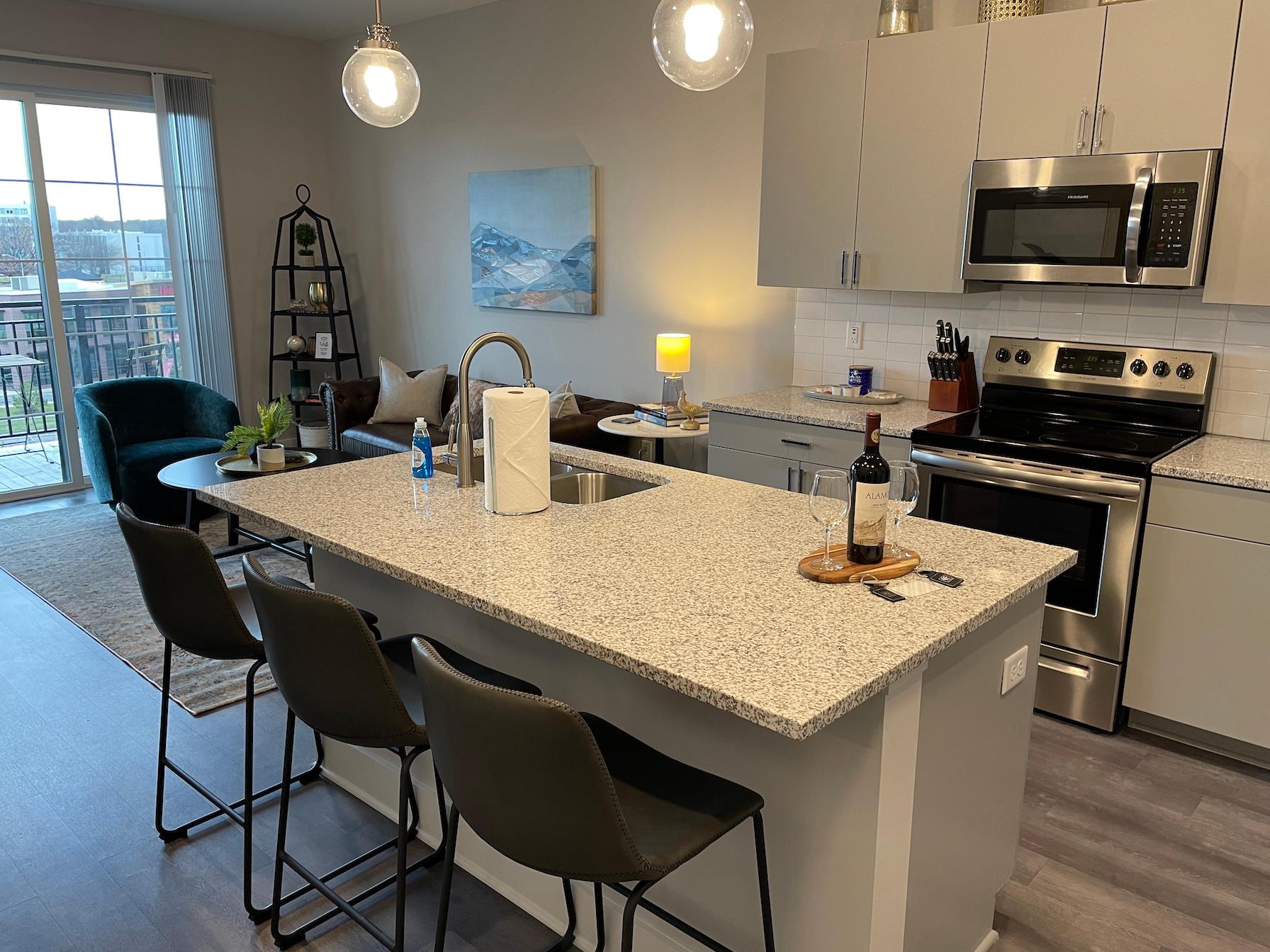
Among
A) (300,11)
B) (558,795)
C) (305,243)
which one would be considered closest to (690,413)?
(558,795)

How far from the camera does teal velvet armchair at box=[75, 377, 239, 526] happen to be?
5426 millimetres

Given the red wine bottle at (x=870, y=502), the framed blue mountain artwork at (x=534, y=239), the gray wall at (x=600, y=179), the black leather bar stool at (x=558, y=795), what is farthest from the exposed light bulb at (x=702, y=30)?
the framed blue mountain artwork at (x=534, y=239)

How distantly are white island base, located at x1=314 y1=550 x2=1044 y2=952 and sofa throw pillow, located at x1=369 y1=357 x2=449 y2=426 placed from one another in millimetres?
3656

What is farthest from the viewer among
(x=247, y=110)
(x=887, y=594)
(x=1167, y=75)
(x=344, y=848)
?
(x=247, y=110)

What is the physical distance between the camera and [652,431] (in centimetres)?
435

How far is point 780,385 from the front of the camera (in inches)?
182

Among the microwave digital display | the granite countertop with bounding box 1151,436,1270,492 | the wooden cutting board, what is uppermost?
the microwave digital display

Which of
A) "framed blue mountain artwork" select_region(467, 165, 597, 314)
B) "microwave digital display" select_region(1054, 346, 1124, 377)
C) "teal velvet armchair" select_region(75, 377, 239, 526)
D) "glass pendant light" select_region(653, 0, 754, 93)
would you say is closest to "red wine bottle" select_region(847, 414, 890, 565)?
"glass pendant light" select_region(653, 0, 754, 93)

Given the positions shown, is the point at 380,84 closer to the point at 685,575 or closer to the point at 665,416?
the point at 685,575

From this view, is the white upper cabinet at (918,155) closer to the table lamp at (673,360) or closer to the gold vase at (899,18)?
the gold vase at (899,18)

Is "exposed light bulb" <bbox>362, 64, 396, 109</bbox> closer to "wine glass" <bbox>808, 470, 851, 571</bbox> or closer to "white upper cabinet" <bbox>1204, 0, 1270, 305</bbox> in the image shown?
"wine glass" <bbox>808, 470, 851, 571</bbox>

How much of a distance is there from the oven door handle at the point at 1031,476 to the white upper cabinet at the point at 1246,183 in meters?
0.69

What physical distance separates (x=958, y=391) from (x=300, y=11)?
4.75m

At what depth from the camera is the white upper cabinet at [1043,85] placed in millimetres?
3162
